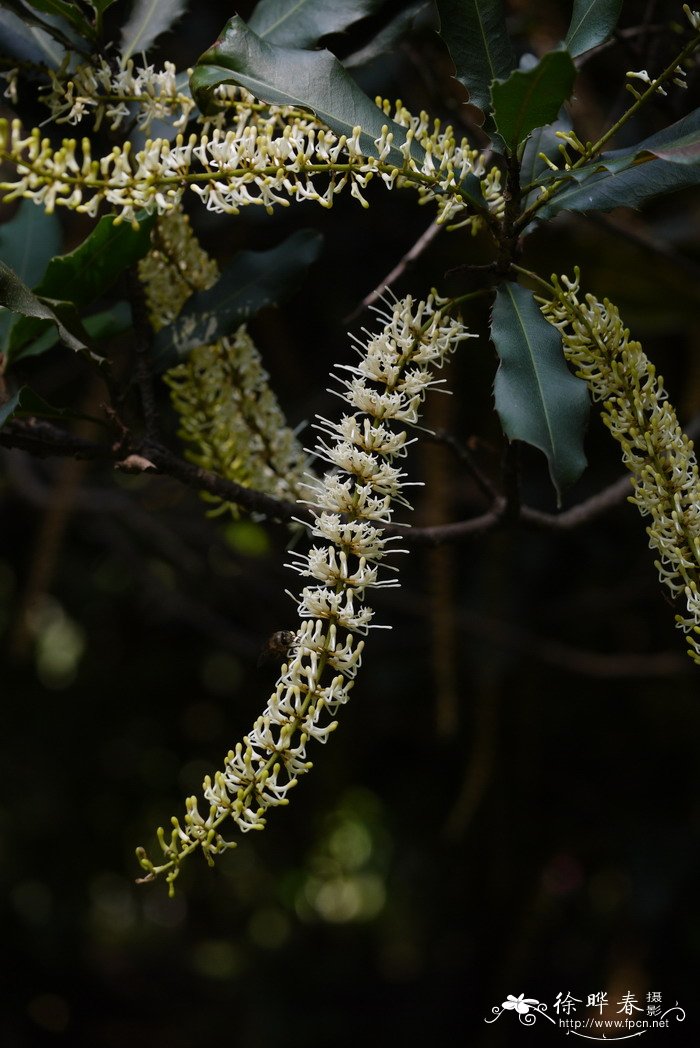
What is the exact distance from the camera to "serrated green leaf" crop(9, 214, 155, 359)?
0.92 m

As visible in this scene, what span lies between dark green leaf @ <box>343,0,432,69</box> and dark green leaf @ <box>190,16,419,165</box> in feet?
0.99

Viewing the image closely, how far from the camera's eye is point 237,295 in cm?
101

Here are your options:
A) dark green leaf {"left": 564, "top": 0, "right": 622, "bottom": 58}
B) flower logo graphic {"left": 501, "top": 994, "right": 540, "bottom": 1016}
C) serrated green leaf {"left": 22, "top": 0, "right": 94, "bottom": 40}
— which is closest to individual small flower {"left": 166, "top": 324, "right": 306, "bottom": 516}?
serrated green leaf {"left": 22, "top": 0, "right": 94, "bottom": 40}

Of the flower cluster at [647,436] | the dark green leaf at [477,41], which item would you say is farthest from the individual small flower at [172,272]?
the flower cluster at [647,436]

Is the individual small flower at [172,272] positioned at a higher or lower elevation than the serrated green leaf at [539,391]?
higher

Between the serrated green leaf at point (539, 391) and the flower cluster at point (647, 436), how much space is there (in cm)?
2

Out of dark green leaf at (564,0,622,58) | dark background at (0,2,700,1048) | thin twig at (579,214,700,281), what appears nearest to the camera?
dark green leaf at (564,0,622,58)

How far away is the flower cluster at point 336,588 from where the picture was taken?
2.30 feet

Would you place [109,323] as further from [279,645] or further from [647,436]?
[647,436]

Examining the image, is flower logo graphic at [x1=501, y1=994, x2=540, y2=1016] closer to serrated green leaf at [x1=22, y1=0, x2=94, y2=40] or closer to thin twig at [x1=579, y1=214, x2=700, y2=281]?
thin twig at [x1=579, y1=214, x2=700, y2=281]

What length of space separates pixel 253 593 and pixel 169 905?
7.47 ft

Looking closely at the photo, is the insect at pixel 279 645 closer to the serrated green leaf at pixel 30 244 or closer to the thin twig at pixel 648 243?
the serrated green leaf at pixel 30 244

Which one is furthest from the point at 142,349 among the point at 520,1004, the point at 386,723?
the point at 386,723

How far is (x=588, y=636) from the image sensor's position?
2.70m
